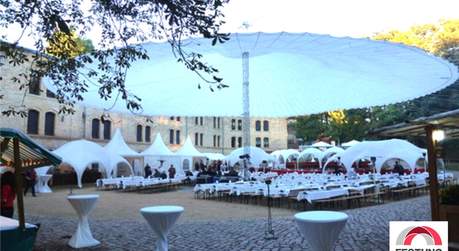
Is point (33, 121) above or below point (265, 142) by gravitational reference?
below

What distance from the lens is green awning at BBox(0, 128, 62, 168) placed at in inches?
241

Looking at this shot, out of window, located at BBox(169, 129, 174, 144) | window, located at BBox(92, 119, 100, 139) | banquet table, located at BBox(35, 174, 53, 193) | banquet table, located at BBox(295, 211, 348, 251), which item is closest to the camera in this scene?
banquet table, located at BBox(295, 211, 348, 251)

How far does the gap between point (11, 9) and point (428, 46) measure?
40.4 m

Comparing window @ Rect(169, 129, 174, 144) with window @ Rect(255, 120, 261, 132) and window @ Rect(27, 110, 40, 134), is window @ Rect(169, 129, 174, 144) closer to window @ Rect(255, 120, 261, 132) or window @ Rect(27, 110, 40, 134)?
window @ Rect(27, 110, 40, 134)

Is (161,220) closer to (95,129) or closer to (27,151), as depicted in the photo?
(27,151)

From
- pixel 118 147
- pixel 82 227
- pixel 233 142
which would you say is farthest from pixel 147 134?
pixel 82 227

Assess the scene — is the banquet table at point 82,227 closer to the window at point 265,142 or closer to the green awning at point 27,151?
the green awning at point 27,151

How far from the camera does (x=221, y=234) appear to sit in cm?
965

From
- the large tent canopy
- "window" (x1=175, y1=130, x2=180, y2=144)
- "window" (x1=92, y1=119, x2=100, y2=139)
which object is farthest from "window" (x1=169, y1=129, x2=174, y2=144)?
the large tent canopy

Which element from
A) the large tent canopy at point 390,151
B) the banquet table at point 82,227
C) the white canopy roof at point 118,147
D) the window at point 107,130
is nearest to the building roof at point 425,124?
the banquet table at point 82,227

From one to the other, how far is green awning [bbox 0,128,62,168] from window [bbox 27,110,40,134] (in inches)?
1006

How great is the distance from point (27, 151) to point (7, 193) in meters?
2.80

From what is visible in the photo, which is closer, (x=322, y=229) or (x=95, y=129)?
(x=322, y=229)

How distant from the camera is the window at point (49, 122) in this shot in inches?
1310
